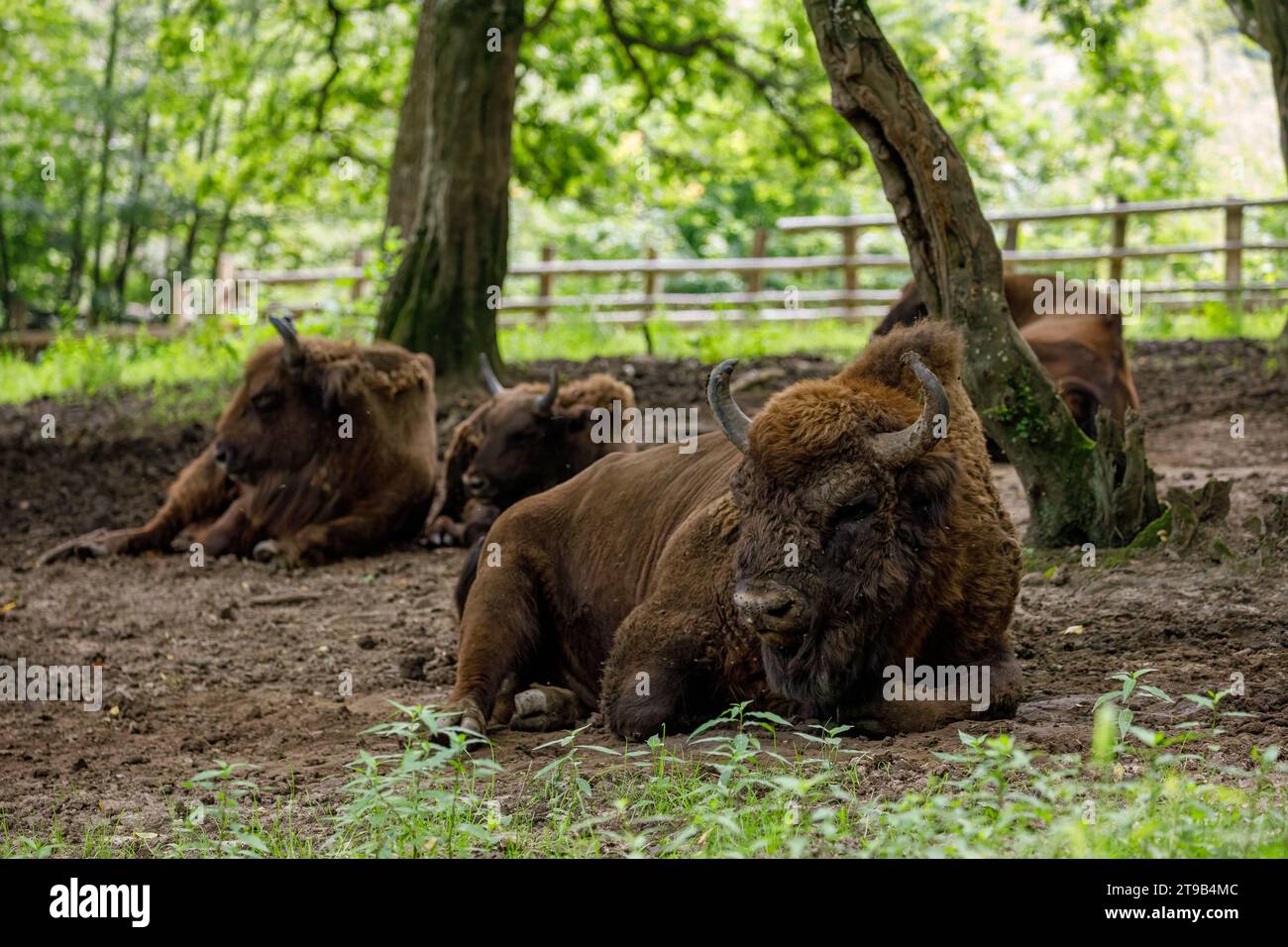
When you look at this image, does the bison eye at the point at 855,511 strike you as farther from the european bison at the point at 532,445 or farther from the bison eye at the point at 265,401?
the bison eye at the point at 265,401

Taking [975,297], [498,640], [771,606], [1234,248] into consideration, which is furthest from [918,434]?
[1234,248]

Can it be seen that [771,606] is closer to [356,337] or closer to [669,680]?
[669,680]

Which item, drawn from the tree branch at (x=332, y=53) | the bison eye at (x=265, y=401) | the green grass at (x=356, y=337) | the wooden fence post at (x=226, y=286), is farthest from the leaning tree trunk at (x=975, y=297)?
the wooden fence post at (x=226, y=286)

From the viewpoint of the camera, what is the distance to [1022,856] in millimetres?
3521

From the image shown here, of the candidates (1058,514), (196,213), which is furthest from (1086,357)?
(196,213)

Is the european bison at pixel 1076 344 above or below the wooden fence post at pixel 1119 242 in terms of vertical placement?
below

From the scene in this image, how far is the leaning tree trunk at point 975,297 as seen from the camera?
7.50m

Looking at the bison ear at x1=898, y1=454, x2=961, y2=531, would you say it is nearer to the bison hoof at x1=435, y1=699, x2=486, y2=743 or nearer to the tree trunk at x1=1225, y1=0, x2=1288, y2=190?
the bison hoof at x1=435, y1=699, x2=486, y2=743

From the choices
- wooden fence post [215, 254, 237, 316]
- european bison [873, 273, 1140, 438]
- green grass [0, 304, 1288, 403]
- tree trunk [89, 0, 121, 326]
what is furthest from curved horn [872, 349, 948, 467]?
tree trunk [89, 0, 121, 326]

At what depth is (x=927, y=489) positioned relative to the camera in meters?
5.39

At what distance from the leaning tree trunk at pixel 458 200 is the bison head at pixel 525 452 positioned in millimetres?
3284

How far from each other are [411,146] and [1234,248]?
1183 centimetres

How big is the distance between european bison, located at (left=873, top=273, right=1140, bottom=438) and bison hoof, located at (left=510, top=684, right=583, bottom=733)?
4.81 meters
